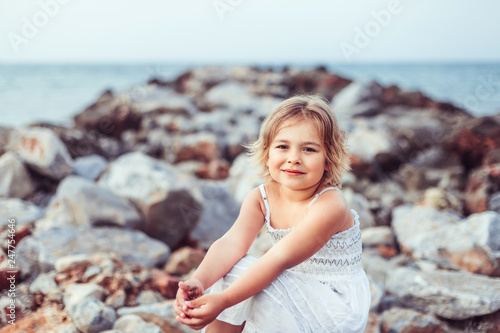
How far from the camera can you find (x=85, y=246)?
10.2ft

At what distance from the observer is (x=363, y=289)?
1909 mm

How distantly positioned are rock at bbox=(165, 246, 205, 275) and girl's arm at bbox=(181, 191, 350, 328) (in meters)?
1.72

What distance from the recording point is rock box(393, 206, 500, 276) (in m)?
3.06

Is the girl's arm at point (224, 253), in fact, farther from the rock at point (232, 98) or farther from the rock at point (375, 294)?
the rock at point (232, 98)

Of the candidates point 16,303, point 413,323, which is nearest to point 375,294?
point 413,323

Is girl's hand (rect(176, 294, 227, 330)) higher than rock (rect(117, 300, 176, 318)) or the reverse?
higher

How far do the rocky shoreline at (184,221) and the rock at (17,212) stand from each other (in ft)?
0.05

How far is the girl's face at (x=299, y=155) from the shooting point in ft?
5.95

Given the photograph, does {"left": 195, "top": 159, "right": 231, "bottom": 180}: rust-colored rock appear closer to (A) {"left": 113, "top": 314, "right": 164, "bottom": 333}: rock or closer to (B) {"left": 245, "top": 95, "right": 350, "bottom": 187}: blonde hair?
(A) {"left": 113, "top": 314, "right": 164, "bottom": 333}: rock

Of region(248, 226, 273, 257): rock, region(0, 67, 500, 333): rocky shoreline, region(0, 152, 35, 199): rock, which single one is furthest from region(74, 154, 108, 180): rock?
region(248, 226, 273, 257): rock

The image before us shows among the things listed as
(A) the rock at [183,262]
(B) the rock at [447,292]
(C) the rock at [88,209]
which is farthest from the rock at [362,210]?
(C) the rock at [88,209]

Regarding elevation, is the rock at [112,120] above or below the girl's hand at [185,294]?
below

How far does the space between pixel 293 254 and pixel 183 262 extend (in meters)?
1.76

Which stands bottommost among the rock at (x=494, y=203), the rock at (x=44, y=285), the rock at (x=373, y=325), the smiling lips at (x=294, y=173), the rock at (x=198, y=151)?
the rock at (x=494, y=203)
